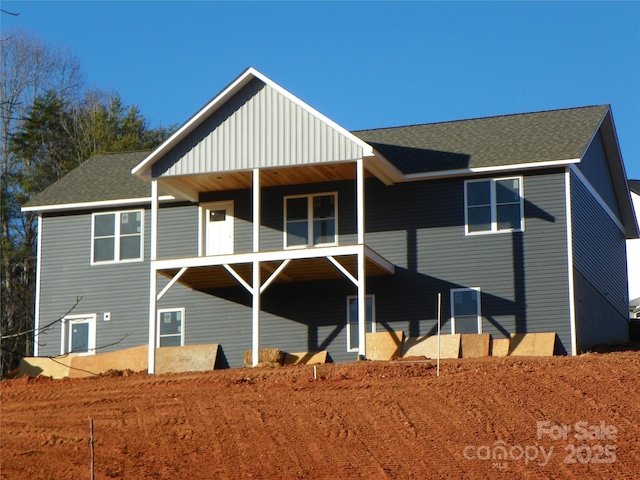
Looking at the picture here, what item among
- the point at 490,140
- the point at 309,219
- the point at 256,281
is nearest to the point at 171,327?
the point at 256,281

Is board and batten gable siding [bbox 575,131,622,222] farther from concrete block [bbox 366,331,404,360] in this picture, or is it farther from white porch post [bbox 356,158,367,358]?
concrete block [bbox 366,331,404,360]

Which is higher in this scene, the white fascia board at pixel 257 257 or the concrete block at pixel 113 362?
the white fascia board at pixel 257 257

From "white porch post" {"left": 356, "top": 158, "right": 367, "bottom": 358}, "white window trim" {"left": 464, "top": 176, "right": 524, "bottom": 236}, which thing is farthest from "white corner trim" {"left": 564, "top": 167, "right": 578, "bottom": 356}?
"white porch post" {"left": 356, "top": 158, "right": 367, "bottom": 358}

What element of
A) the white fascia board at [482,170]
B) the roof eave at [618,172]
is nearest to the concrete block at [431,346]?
the white fascia board at [482,170]

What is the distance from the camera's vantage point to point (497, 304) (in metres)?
28.4

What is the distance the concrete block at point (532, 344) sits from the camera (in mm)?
27395

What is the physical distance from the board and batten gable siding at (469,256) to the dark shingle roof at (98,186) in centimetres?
745

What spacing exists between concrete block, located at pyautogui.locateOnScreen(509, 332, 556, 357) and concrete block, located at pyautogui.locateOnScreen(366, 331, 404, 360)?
288cm

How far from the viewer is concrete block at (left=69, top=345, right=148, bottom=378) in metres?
30.1

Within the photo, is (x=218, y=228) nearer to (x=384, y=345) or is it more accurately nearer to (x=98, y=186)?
(x=98, y=186)

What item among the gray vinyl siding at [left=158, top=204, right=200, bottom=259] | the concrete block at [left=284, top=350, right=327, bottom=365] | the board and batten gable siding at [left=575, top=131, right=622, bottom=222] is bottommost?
the concrete block at [left=284, top=350, right=327, bottom=365]

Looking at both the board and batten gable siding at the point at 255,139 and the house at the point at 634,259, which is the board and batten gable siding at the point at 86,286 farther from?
the house at the point at 634,259

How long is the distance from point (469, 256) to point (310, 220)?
454cm

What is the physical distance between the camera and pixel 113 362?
30.3m
